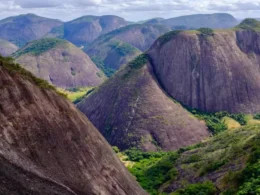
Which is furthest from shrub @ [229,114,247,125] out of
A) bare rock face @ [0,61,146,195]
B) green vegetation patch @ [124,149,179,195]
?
bare rock face @ [0,61,146,195]

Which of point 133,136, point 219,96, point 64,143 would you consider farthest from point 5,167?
point 219,96

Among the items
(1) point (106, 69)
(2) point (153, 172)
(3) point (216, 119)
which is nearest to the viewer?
(2) point (153, 172)

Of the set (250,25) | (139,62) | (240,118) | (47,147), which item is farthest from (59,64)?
(47,147)

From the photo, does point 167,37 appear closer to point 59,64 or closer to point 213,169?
point 213,169

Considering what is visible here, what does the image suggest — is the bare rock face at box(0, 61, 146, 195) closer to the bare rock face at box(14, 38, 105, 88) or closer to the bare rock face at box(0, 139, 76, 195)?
the bare rock face at box(0, 139, 76, 195)

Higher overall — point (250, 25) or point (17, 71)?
point (17, 71)
